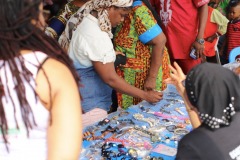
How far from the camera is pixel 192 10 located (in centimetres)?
326

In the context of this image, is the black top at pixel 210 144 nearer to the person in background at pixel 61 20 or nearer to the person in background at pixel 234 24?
the person in background at pixel 61 20

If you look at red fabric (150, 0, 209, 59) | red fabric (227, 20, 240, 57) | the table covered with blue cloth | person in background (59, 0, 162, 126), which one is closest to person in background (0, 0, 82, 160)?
the table covered with blue cloth

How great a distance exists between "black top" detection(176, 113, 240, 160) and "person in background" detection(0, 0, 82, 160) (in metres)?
0.52

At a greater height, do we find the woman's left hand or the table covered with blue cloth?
the woman's left hand

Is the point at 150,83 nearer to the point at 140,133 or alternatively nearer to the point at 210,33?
the point at 140,133

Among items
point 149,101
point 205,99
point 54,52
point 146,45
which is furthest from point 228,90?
point 146,45

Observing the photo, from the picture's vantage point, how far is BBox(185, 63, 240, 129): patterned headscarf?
135 centimetres

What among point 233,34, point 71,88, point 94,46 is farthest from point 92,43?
point 233,34

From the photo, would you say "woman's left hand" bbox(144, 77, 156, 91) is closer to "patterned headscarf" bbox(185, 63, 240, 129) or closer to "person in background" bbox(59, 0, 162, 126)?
"person in background" bbox(59, 0, 162, 126)

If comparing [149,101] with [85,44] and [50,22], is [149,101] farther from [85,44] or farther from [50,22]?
[50,22]

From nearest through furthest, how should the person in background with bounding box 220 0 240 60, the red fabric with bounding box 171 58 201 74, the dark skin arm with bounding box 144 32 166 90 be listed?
the dark skin arm with bounding box 144 32 166 90
the red fabric with bounding box 171 58 201 74
the person in background with bounding box 220 0 240 60

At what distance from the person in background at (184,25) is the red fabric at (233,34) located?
1349mm

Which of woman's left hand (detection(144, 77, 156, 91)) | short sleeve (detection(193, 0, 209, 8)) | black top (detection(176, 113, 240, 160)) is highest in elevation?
short sleeve (detection(193, 0, 209, 8))

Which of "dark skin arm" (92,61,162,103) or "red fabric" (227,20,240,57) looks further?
"red fabric" (227,20,240,57)
